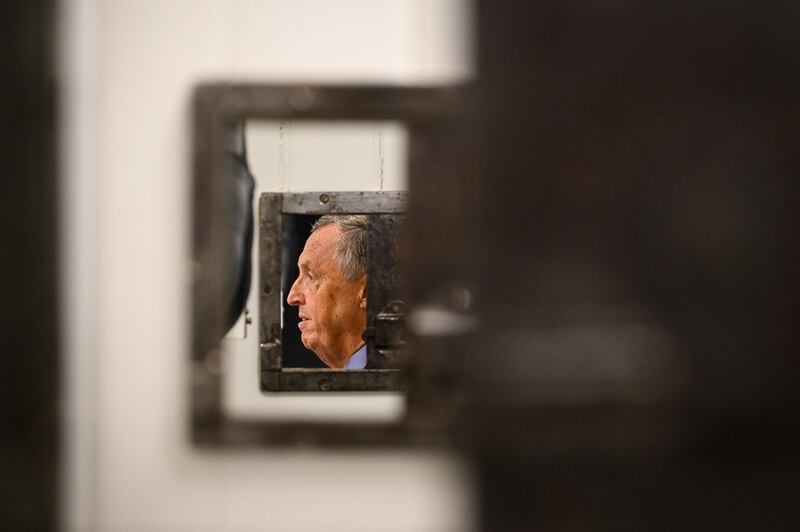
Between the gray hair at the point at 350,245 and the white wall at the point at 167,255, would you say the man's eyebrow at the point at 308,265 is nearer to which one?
the gray hair at the point at 350,245

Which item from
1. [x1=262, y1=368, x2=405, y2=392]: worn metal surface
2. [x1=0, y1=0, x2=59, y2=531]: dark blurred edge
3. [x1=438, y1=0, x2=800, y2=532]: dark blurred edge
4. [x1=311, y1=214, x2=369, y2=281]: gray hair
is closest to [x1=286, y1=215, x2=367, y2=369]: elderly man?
[x1=311, y1=214, x2=369, y2=281]: gray hair

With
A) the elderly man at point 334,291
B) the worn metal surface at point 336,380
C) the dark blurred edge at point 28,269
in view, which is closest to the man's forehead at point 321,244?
the elderly man at point 334,291

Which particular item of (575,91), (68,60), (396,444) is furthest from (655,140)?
(68,60)

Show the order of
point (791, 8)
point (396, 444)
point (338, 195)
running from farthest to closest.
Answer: point (338, 195)
point (396, 444)
point (791, 8)

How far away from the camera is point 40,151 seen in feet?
1.41

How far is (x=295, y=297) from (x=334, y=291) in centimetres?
10

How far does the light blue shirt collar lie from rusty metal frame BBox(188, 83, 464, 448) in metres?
0.40

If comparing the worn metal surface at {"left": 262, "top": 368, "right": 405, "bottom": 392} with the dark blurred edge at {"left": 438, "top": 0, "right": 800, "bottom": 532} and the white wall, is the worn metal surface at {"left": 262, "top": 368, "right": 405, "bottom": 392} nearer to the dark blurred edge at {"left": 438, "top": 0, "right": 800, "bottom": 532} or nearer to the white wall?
the white wall

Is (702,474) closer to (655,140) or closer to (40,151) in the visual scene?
(655,140)

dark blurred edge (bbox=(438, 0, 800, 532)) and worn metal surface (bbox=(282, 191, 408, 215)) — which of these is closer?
dark blurred edge (bbox=(438, 0, 800, 532))

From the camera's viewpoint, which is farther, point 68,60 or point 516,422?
point 68,60

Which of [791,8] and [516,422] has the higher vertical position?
[791,8]

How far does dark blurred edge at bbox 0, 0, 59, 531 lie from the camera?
1.26 feet

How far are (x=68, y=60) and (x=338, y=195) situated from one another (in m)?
0.53
